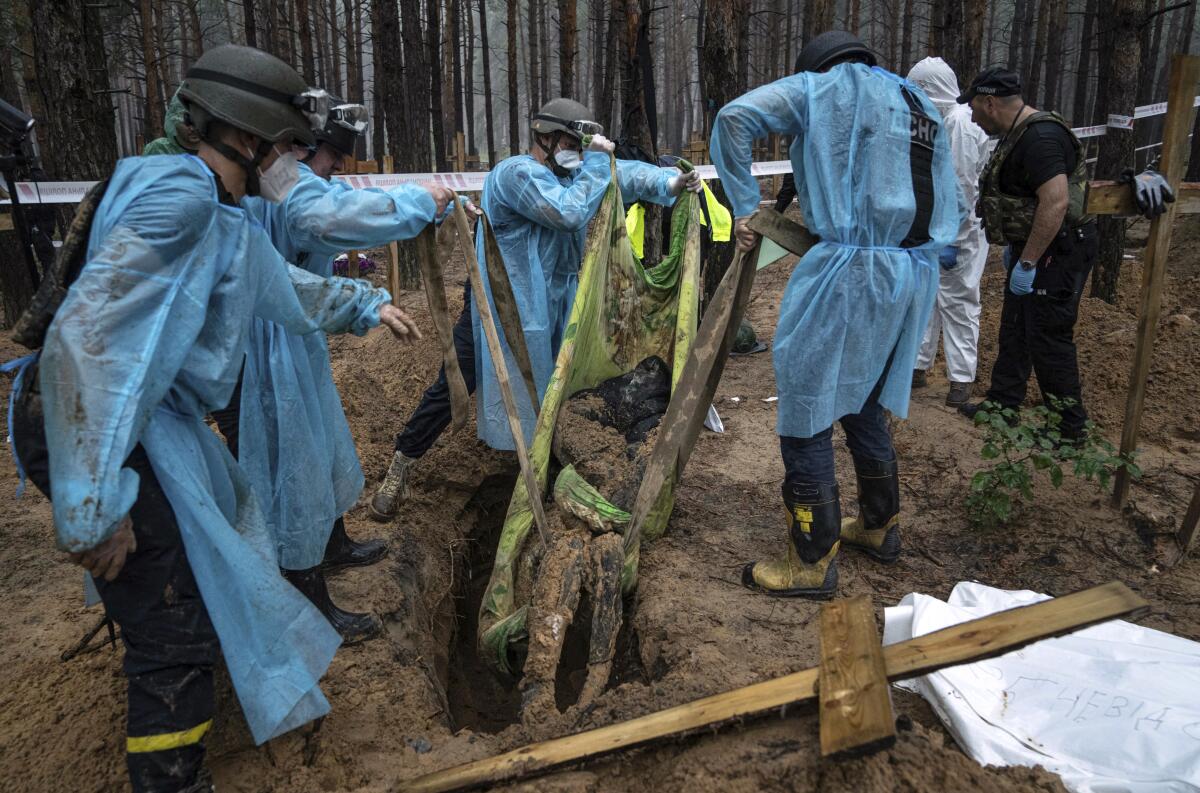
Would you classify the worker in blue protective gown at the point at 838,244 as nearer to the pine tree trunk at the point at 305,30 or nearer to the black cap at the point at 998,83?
the black cap at the point at 998,83

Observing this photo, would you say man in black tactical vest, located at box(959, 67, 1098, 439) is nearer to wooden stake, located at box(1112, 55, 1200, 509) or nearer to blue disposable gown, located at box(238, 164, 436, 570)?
wooden stake, located at box(1112, 55, 1200, 509)

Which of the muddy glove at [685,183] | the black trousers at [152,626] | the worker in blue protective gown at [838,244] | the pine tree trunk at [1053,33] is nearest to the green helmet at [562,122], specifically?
the muddy glove at [685,183]

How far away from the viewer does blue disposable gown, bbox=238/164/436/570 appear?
2381 millimetres

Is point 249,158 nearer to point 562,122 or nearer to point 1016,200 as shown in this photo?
point 562,122

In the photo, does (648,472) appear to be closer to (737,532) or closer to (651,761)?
(737,532)

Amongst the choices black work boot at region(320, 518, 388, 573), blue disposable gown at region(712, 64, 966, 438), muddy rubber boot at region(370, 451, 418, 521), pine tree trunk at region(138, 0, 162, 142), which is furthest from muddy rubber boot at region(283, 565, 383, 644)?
pine tree trunk at region(138, 0, 162, 142)

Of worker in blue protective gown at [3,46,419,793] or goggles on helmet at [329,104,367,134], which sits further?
goggles on helmet at [329,104,367,134]

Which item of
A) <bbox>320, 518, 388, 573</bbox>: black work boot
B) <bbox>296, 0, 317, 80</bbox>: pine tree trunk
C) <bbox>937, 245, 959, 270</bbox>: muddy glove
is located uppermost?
<bbox>296, 0, 317, 80</bbox>: pine tree trunk

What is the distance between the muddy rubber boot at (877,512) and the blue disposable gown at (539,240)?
1.60 metres

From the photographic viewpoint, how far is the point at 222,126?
1861 millimetres

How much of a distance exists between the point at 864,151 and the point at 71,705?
3080mm

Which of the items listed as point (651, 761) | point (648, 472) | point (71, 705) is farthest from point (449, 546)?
point (651, 761)

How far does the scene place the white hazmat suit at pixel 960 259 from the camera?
201 inches

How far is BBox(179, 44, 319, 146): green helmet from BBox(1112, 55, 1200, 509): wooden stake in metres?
3.25
